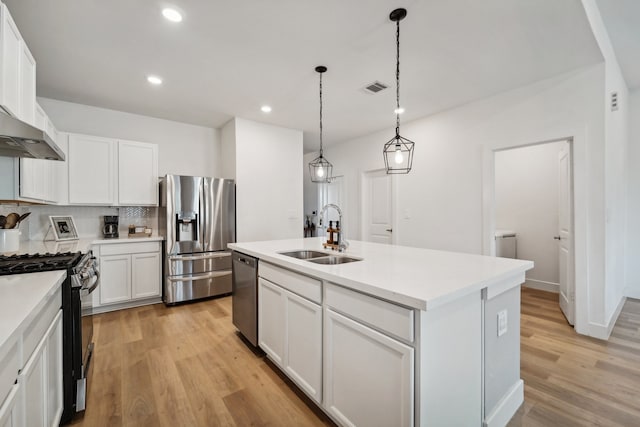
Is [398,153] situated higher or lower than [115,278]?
higher

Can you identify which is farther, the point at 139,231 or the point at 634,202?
the point at 139,231

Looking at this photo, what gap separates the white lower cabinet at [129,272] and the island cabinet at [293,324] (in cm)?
219

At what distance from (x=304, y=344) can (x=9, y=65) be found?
8.19ft

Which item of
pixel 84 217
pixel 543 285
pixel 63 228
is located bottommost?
pixel 543 285

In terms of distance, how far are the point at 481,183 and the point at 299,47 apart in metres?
2.71

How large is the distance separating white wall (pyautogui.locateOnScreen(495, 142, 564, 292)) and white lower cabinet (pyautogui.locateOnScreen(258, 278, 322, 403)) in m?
4.25

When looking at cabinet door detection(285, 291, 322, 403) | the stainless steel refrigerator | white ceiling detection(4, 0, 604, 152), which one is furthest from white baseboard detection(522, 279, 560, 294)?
the stainless steel refrigerator

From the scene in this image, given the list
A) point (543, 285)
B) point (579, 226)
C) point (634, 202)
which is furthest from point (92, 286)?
point (634, 202)

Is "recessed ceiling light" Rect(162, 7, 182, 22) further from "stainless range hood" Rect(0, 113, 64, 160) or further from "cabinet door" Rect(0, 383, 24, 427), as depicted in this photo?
"cabinet door" Rect(0, 383, 24, 427)

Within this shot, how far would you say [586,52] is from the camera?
2477mm

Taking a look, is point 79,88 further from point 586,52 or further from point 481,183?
point 586,52

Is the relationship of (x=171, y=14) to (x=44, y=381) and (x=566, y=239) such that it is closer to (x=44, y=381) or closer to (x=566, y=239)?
(x=44, y=381)

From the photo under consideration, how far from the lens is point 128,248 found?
354cm

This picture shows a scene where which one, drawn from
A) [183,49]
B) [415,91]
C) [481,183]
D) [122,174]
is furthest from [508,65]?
[122,174]
